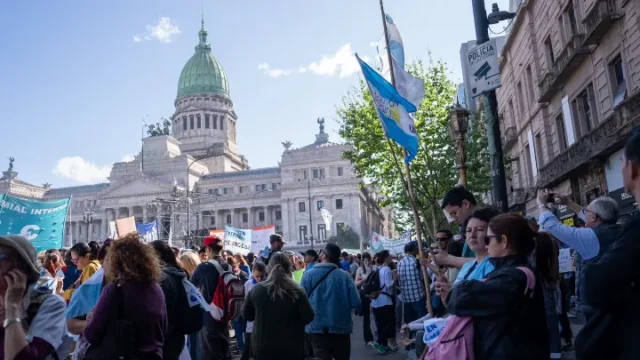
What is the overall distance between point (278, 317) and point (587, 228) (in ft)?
11.0

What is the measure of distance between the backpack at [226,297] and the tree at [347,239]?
2330 inches

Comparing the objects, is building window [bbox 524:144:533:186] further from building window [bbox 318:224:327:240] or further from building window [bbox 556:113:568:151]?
building window [bbox 318:224:327:240]

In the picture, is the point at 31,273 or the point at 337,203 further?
the point at 337,203

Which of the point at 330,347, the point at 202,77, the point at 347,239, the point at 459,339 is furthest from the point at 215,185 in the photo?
the point at 459,339

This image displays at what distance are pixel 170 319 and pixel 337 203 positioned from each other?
71119mm

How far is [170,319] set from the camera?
4652mm

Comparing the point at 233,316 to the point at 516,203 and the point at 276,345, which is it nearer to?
the point at 276,345

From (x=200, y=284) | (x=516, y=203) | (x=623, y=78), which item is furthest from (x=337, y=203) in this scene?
(x=200, y=284)

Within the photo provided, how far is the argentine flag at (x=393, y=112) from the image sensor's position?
5688mm

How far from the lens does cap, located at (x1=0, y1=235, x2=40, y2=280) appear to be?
2.91 metres

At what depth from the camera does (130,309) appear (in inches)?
143

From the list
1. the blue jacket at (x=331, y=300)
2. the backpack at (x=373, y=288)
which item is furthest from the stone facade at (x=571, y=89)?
the blue jacket at (x=331, y=300)

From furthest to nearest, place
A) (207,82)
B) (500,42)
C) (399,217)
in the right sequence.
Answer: (207,82) → (500,42) → (399,217)

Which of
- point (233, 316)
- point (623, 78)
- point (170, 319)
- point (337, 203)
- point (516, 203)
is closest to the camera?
point (170, 319)
